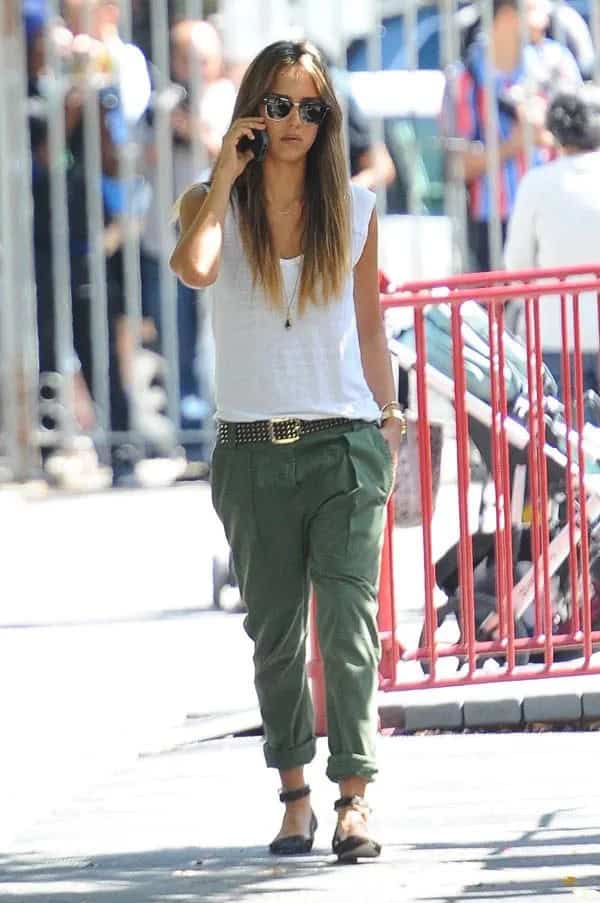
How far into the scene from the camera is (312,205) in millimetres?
5645

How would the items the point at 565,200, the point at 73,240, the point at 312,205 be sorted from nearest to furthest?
the point at 312,205
the point at 565,200
the point at 73,240

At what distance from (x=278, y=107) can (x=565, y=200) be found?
3769 mm

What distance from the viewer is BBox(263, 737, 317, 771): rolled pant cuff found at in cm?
577

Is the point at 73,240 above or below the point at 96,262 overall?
above

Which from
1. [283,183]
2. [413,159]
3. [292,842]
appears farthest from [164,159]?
[292,842]

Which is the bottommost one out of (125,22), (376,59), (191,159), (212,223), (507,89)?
(212,223)

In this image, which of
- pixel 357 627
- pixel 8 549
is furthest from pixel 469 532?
pixel 8 549

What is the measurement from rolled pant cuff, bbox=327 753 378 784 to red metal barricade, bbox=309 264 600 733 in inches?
52.6

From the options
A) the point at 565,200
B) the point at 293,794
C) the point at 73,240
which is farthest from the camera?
the point at 73,240

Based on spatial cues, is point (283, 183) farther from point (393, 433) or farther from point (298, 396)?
point (393, 433)

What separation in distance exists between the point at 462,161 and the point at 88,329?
6.36ft

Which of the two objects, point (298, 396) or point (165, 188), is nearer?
point (298, 396)

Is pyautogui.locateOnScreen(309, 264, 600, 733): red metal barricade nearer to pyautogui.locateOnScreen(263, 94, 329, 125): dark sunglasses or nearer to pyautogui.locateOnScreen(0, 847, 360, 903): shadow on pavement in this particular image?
pyautogui.locateOnScreen(0, 847, 360, 903): shadow on pavement

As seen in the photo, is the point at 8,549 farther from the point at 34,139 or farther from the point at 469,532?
the point at 469,532
